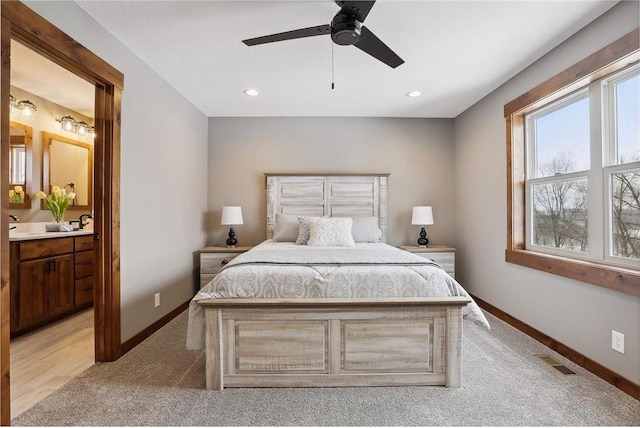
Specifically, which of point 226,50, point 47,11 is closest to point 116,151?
point 47,11

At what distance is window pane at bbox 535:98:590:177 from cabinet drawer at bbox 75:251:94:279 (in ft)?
15.8

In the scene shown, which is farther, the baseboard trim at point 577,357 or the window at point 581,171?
the window at point 581,171

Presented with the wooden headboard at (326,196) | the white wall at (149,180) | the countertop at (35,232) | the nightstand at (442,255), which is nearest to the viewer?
the white wall at (149,180)

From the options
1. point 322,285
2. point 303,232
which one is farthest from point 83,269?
point 322,285

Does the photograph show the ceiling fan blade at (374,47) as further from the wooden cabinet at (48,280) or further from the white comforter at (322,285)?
the wooden cabinet at (48,280)

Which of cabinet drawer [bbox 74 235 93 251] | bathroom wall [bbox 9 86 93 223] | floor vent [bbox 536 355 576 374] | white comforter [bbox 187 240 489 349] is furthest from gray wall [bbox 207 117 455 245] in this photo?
white comforter [bbox 187 240 489 349]

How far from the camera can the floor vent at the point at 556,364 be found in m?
2.11

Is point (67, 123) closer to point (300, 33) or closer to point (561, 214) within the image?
point (300, 33)

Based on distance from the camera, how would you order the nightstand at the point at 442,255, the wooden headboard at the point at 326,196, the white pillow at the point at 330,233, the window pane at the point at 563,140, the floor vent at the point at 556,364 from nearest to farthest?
the floor vent at the point at 556,364 < the window pane at the point at 563,140 < the white pillow at the point at 330,233 < the nightstand at the point at 442,255 < the wooden headboard at the point at 326,196

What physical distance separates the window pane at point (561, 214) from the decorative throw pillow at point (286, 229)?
8.25 ft

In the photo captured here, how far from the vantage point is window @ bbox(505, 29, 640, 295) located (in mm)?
1975

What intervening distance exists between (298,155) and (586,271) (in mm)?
3282

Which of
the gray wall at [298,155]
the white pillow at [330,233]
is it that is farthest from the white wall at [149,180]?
the white pillow at [330,233]

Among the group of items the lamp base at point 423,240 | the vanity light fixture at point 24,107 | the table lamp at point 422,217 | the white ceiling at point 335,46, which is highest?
the white ceiling at point 335,46
